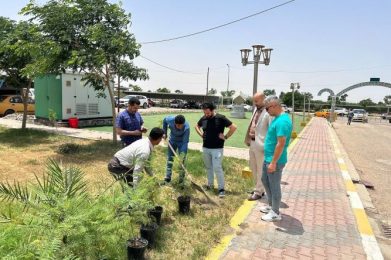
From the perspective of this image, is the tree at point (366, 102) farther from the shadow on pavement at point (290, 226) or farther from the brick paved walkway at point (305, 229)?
the shadow on pavement at point (290, 226)

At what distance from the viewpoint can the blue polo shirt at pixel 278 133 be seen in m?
4.48

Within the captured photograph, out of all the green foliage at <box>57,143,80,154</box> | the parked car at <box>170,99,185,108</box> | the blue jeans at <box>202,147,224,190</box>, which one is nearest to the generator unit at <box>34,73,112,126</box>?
the green foliage at <box>57,143,80,154</box>

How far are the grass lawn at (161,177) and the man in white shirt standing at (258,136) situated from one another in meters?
0.37

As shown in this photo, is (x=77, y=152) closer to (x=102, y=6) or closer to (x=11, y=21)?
(x=102, y=6)

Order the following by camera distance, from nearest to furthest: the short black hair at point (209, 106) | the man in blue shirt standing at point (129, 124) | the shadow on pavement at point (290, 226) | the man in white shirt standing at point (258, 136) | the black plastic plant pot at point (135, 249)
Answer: the black plastic plant pot at point (135, 249), the shadow on pavement at point (290, 226), the man in white shirt standing at point (258, 136), the short black hair at point (209, 106), the man in blue shirt standing at point (129, 124)

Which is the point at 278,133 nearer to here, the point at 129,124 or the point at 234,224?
the point at 234,224

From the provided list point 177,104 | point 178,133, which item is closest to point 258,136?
point 178,133

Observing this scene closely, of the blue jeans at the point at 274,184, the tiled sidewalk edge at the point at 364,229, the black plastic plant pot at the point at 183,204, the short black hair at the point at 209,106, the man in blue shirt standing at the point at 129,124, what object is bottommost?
the tiled sidewalk edge at the point at 364,229

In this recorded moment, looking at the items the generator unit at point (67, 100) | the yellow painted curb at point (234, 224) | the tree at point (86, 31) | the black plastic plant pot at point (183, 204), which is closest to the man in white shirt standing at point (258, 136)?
the yellow painted curb at point (234, 224)

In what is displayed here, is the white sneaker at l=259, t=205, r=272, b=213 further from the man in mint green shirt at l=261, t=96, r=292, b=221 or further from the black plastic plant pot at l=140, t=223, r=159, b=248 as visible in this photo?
the black plastic plant pot at l=140, t=223, r=159, b=248

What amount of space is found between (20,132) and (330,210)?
11.7m

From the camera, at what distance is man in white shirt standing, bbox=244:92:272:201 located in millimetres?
5586

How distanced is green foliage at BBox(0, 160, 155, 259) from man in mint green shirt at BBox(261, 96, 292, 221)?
2016 millimetres

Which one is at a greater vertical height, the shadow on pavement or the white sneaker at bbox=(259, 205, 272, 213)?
the white sneaker at bbox=(259, 205, 272, 213)
